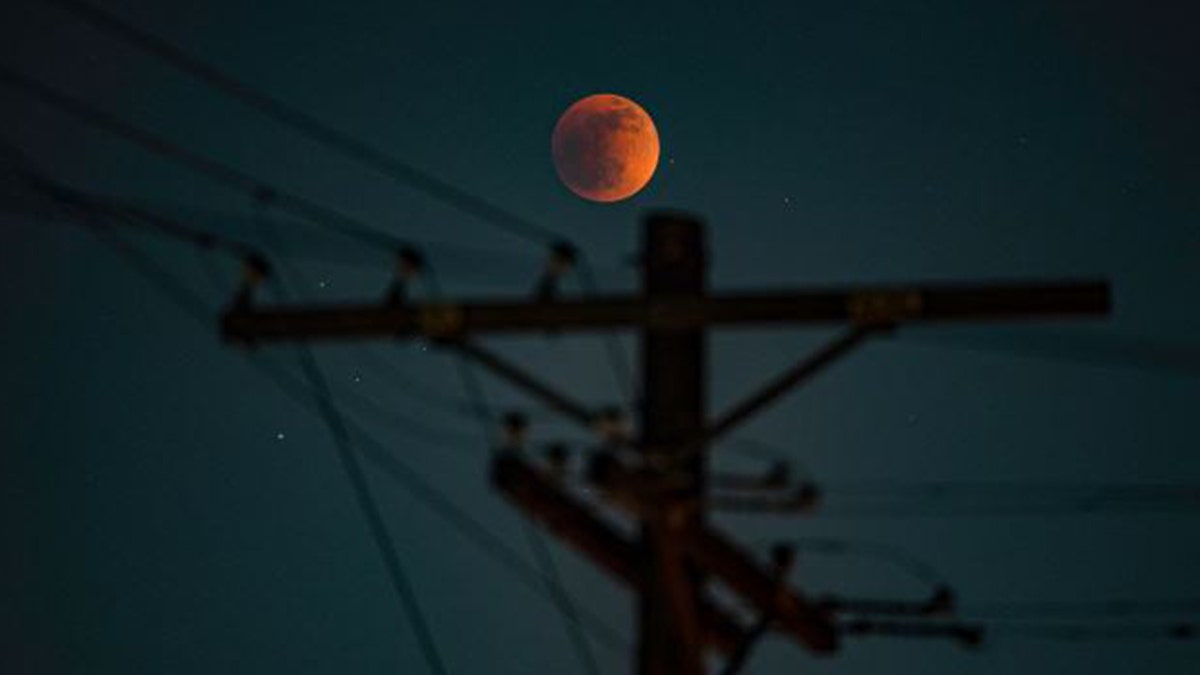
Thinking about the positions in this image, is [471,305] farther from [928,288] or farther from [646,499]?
[928,288]

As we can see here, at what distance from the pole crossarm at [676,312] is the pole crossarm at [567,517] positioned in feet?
2.45

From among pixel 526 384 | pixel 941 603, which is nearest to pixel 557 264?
pixel 526 384

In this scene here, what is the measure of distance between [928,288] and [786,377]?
0.83m

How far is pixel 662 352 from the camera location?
5.90 m

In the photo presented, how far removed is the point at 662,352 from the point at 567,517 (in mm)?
1010

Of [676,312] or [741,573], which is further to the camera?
[741,573]

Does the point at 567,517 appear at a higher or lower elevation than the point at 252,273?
lower

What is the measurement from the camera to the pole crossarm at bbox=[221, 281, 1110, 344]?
5.30 m

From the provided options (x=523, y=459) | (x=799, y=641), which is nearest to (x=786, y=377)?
(x=523, y=459)

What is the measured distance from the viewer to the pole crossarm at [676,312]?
17.4 ft

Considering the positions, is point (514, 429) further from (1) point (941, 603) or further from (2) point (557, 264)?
(1) point (941, 603)

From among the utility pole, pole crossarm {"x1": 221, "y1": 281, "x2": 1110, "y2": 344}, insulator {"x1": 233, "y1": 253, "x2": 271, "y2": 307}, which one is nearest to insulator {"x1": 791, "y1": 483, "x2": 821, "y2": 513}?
the utility pole

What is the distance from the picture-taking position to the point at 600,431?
553cm

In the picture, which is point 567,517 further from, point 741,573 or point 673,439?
point 741,573
